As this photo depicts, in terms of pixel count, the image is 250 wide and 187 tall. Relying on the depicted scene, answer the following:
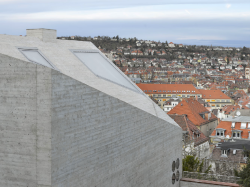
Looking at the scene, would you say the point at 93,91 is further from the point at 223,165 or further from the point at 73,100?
the point at 223,165

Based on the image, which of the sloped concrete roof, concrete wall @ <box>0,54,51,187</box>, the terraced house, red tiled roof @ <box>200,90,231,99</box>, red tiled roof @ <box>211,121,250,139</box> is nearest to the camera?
concrete wall @ <box>0,54,51,187</box>

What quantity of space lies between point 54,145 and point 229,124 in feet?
97.2

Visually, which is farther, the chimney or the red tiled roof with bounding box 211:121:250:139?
the red tiled roof with bounding box 211:121:250:139

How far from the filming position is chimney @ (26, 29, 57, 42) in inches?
580

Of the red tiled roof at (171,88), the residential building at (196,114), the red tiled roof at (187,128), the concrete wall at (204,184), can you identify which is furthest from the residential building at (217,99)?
the concrete wall at (204,184)

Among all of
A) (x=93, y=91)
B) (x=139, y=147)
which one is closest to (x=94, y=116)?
(x=93, y=91)

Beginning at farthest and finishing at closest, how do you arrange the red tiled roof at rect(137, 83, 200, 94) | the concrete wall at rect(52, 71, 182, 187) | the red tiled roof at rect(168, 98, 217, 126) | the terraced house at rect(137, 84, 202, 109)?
the red tiled roof at rect(137, 83, 200, 94) < the terraced house at rect(137, 84, 202, 109) < the red tiled roof at rect(168, 98, 217, 126) < the concrete wall at rect(52, 71, 182, 187)

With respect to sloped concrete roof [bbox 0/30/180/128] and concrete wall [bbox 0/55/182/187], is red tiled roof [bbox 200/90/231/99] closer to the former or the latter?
sloped concrete roof [bbox 0/30/180/128]

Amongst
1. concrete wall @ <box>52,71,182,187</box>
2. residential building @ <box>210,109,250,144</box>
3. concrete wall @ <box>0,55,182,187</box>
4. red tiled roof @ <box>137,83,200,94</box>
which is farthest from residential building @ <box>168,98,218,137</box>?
concrete wall @ <box>0,55,182,187</box>

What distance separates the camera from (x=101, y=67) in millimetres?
15000

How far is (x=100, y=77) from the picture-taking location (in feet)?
45.6

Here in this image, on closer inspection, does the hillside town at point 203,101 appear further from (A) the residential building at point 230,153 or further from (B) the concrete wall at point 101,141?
(B) the concrete wall at point 101,141

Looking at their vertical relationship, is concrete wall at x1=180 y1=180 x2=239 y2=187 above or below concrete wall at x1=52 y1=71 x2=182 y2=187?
below

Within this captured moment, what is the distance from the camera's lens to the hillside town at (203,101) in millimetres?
26841
